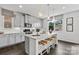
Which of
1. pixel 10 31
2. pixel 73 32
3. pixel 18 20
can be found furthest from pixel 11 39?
pixel 73 32

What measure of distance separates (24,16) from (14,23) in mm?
1273

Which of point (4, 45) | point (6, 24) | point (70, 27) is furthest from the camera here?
point (70, 27)

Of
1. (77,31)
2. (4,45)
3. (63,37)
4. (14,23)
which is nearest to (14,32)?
(14,23)

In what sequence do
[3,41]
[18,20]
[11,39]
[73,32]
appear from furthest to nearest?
[73,32] → [18,20] → [11,39] → [3,41]

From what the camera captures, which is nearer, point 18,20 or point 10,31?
point 10,31

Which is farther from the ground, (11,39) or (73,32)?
(73,32)

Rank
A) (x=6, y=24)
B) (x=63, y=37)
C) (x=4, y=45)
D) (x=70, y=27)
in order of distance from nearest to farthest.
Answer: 1. (x=4, y=45)
2. (x=6, y=24)
3. (x=70, y=27)
4. (x=63, y=37)

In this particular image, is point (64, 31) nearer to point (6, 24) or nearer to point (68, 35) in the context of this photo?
point (68, 35)

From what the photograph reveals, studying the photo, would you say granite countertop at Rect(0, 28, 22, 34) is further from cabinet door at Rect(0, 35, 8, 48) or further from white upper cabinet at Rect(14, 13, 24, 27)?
white upper cabinet at Rect(14, 13, 24, 27)

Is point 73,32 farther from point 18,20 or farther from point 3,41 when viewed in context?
point 3,41

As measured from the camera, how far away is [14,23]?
5715 mm

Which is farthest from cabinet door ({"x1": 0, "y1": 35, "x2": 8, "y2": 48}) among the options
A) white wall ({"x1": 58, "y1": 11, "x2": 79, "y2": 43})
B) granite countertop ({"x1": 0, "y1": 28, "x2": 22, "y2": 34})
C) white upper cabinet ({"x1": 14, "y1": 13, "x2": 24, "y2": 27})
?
white wall ({"x1": 58, "y1": 11, "x2": 79, "y2": 43})

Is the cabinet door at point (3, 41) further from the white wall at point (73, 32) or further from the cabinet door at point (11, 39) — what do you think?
the white wall at point (73, 32)

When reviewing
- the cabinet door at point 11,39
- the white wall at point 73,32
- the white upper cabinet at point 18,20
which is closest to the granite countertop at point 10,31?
the cabinet door at point 11,39
